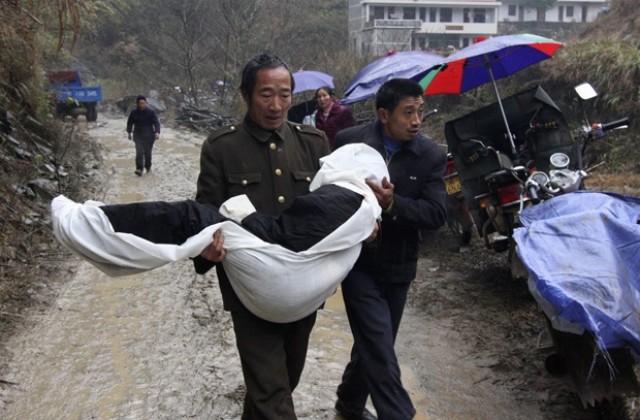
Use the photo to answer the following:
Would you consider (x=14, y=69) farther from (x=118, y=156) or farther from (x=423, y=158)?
(x=423, y=158)

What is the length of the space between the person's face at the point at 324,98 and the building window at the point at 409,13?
45.0m

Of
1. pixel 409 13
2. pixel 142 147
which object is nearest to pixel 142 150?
pixel 142 147

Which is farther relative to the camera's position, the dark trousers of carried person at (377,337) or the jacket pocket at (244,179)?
the dark trousers of carried person at (377,337)

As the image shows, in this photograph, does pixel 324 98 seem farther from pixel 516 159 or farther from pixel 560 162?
pixel 560 162

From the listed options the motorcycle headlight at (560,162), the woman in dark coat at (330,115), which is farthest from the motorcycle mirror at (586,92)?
the woman in dark coat at (330,115)

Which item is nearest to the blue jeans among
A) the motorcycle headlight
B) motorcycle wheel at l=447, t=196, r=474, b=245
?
motorcycle wheel at l=447, t=196, r=474, b=245

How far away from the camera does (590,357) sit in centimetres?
311

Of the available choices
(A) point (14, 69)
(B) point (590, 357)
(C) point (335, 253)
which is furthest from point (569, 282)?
(A) point (14, 69)

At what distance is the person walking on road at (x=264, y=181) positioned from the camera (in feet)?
8.26

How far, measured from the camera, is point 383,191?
2.75 metres

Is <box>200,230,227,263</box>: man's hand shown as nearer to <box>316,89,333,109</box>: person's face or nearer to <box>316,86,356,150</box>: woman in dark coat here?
<box>316,86,356,150</box>: woman in dark coat

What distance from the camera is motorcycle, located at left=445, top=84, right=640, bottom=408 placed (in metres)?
4.43

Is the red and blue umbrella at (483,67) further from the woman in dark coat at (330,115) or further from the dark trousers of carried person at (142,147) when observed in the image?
the dark trousers of carried person at (142,147)

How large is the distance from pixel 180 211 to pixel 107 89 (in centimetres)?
3804
